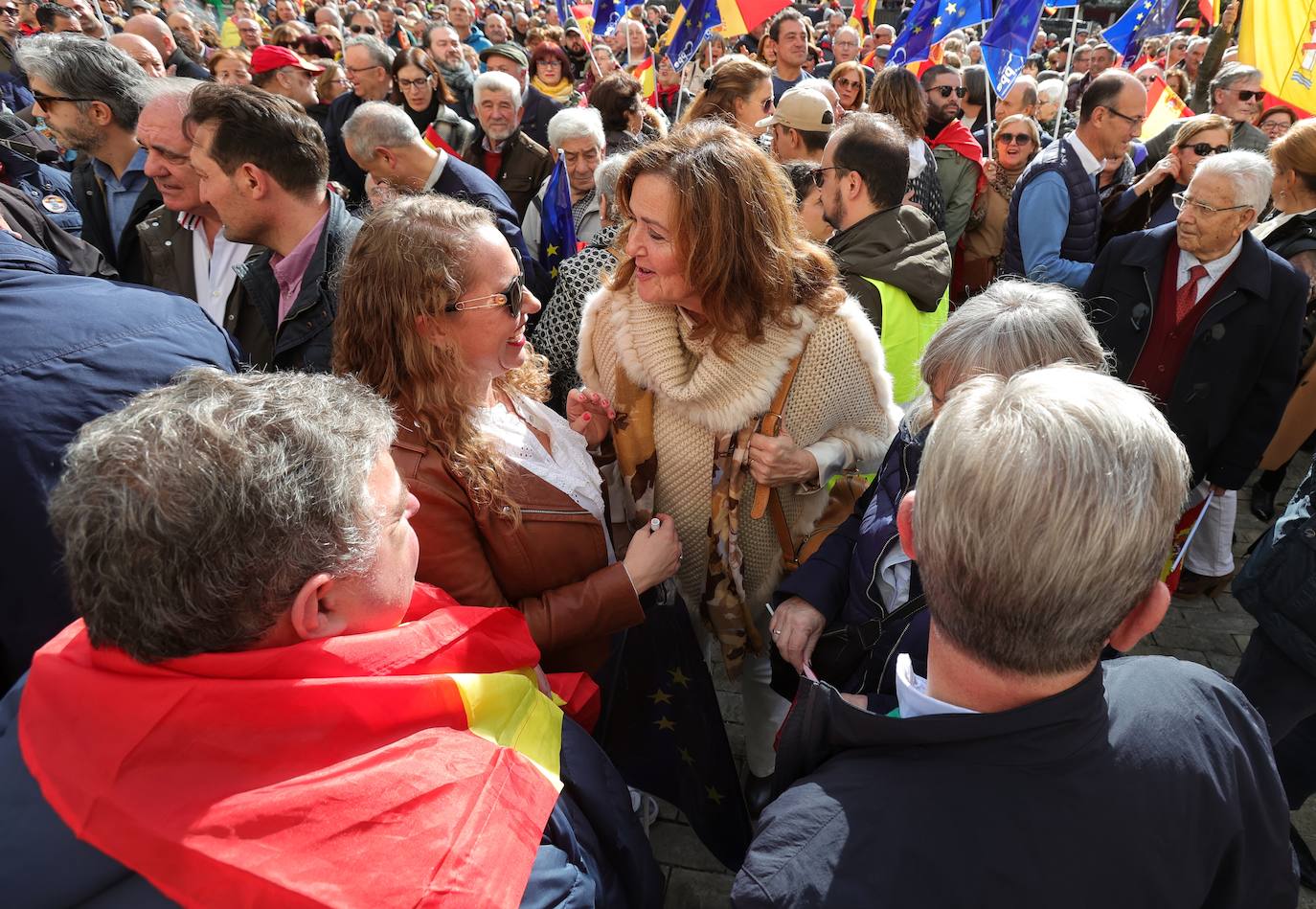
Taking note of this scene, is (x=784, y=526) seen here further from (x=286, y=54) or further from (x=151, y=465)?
(x=286, y=54)

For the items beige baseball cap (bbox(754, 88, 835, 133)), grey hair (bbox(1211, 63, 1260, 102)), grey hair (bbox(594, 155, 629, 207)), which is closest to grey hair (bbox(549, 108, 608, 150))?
grey hair (bbox(594, 155, 629, 207))

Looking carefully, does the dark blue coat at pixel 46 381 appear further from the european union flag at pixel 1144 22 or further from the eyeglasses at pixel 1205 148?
the european union flag at pixel 1144 22

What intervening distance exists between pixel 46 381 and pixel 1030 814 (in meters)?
1.93

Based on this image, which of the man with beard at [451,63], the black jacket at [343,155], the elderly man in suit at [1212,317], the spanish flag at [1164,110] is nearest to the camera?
the elderly man in suit at [1212,317]

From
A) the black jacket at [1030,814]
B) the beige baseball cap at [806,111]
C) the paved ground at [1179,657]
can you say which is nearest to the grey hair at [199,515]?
the black jacket at [1030,814]

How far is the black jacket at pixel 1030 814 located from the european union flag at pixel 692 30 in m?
6.97

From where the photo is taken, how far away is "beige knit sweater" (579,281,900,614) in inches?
85.2

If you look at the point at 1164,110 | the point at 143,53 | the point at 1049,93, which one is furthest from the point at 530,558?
the point at 1049,93

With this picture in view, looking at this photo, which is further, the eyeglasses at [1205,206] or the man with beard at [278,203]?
the eyeglasses at [1205,206]

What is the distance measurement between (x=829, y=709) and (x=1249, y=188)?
320 cm

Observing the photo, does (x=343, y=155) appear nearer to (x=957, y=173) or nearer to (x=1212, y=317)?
(x=957, y=173)

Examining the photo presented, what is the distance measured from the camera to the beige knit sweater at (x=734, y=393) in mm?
2164

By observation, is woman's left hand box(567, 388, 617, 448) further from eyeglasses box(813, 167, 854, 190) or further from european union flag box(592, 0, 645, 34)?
european union flag box(592, 0, 645, 34)

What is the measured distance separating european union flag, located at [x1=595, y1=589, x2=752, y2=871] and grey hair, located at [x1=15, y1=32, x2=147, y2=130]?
135 inches
